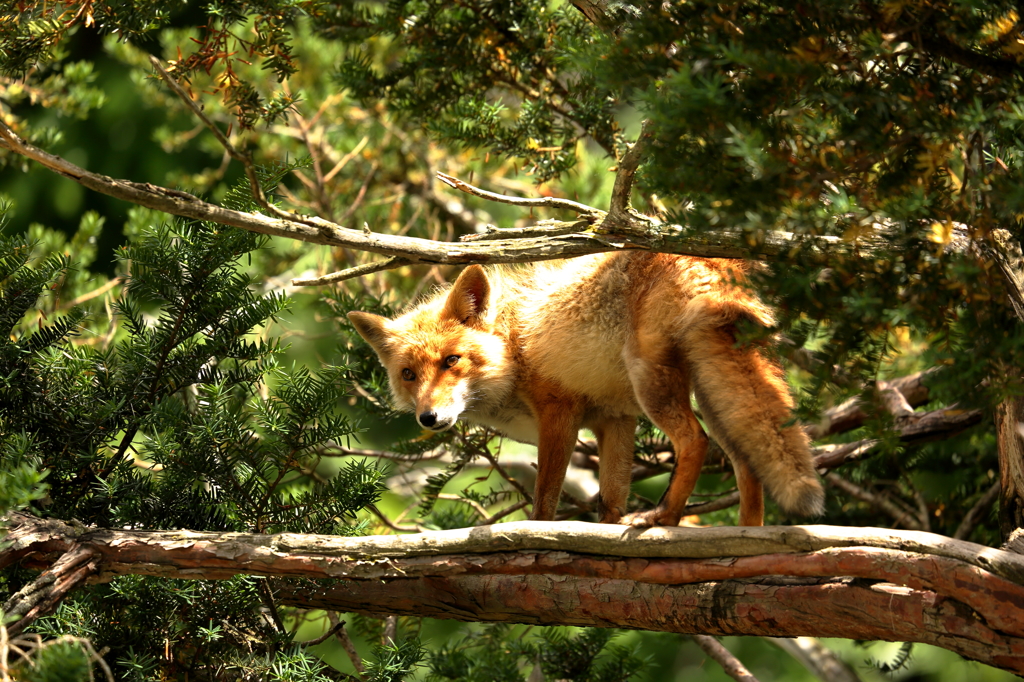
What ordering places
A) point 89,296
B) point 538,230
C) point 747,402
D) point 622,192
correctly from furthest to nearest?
point 89,296, point 747,402, point 538,230, point 622,192

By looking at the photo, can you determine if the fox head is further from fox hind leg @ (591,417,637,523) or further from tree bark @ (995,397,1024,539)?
tree bark @ (995,397,1024,539)

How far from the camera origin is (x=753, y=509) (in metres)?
3.28

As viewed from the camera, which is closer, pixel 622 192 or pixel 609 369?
pixel 622 192

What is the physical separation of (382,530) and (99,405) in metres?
2.26

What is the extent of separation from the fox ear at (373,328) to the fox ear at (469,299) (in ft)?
1.07

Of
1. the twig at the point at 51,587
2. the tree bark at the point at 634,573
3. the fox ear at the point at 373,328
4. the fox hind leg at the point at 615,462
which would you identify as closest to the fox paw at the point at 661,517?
the tree bark at the point at 634,573

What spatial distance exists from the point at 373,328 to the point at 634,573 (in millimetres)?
1932

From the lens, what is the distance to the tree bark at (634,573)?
2.31 meters

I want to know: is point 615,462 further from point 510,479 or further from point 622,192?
point 622,192

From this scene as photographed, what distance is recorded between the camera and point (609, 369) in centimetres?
363

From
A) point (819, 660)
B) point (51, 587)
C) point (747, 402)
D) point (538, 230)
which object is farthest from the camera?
point (819, 660)

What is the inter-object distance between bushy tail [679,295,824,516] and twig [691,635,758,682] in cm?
133

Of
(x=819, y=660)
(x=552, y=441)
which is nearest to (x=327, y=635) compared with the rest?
(x=552, y=441)

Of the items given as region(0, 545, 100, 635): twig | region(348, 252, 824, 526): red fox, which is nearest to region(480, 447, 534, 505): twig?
region(348, 252, 824, 526): red fox
